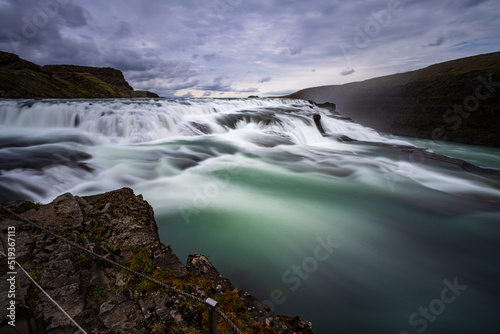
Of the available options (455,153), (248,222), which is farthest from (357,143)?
(248,222)

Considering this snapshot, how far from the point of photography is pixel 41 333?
1954 millimetres

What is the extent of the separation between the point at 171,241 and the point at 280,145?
10.7 meters

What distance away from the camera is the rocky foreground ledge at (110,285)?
85.5 inches

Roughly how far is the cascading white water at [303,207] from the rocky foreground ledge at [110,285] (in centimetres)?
111

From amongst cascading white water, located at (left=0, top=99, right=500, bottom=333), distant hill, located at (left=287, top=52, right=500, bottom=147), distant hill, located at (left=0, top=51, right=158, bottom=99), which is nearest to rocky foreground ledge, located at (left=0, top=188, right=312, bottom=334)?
cascading white water, located at (left=0, top=99, right=500, bottom=333)

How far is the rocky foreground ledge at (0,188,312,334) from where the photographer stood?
217 cm

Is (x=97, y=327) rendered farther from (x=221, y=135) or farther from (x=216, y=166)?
(x=221, y=135)

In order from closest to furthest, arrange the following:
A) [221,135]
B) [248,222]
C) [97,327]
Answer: [97,327], [248,222], [221,135]

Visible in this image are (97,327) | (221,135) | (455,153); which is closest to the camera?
(97,327)

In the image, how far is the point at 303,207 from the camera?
23.2 ft

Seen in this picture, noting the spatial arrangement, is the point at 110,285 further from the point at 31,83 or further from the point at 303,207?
the point at 31,83

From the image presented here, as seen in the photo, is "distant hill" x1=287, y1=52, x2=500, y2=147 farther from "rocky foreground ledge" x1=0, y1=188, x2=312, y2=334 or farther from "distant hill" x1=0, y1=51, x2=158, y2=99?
"distant hill" x1=0, y1=51, x2=158, y2=99

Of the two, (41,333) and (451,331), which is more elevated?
(41,333)

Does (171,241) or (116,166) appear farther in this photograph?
(116,166)
